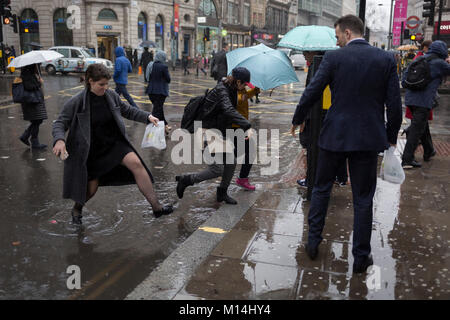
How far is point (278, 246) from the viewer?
4234 mm

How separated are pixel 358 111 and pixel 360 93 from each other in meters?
0.13

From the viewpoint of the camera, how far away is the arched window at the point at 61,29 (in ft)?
127

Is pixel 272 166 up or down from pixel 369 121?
down

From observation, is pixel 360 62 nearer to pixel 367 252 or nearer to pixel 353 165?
pixel 353 165

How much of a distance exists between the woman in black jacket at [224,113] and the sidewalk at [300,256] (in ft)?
1.53

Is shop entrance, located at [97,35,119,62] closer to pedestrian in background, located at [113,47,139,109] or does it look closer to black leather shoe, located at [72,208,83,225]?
pedestrian in background, located at [113,47,139,109]

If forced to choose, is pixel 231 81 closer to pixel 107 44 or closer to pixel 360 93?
pixel 360 93

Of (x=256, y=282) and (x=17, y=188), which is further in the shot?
(x=17, y=188)

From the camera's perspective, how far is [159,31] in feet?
147

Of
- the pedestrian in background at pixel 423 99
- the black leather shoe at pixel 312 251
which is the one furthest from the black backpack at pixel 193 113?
the pedestrian in background at pixel 423 99

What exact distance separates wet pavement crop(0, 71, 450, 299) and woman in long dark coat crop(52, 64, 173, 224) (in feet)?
1.43

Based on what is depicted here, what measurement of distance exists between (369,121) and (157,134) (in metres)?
2.31

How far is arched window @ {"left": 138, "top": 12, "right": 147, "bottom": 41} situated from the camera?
138 ft
